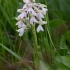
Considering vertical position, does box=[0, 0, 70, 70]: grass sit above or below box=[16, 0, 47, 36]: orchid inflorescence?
below

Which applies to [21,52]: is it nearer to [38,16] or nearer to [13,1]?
[38,16]

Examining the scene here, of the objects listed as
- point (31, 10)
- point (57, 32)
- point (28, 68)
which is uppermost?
point (31, 10)

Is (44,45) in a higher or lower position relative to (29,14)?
lower

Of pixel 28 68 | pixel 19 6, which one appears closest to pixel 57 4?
pixel 19 6

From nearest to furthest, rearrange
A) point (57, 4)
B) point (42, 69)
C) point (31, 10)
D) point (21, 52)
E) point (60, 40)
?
point (42, 69) < point (31, 10) < point (21, 52) < point (60, 40) < point (57, 4)

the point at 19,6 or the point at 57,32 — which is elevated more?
the point at 19,6

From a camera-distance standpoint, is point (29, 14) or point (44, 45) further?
point (44, 45)

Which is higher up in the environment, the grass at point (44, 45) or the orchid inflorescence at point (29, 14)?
the orchid inflorescence at point (29, 14)

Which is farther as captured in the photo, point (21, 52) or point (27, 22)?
point (21, 52)
